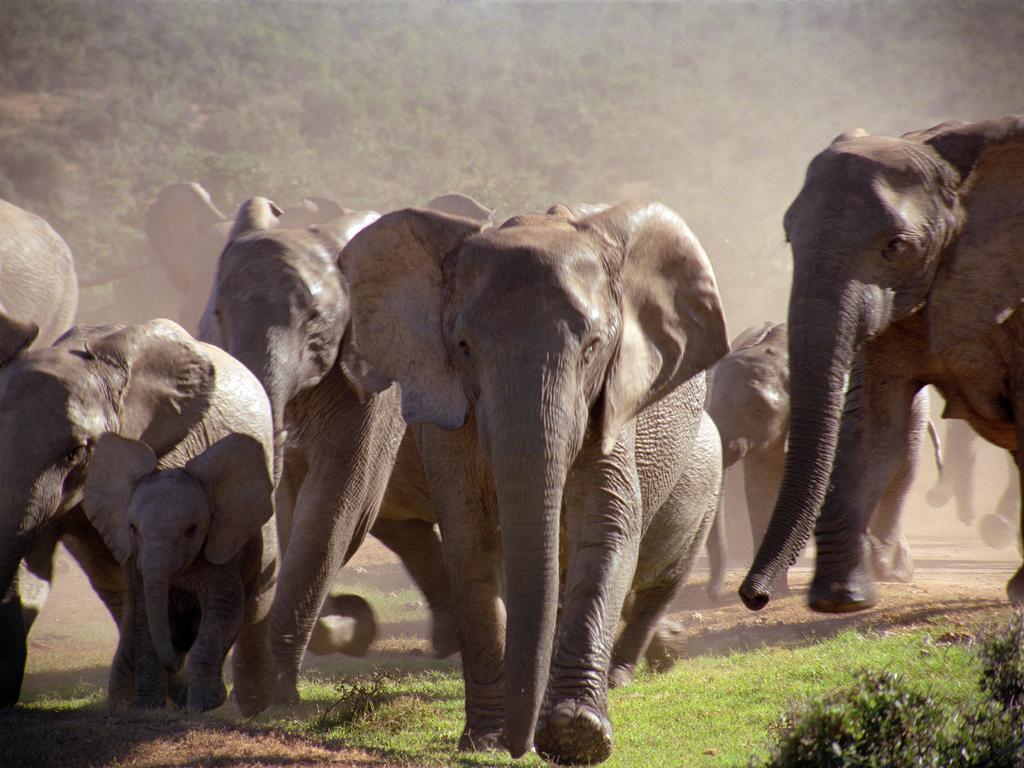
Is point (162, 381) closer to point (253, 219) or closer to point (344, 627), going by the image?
point (253, 219)

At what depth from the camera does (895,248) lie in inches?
201

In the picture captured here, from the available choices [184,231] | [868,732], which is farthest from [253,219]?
[184,231]

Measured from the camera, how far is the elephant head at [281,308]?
20.6 feet

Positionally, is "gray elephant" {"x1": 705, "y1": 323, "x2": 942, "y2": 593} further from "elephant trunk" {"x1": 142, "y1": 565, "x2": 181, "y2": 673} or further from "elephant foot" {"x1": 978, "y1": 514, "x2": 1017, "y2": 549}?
"elephant foot" {"x1": 978, "y1": 514, "x2": 1017, "y2": 549}

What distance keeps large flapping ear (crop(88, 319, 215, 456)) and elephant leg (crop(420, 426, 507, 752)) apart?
6.09 feet

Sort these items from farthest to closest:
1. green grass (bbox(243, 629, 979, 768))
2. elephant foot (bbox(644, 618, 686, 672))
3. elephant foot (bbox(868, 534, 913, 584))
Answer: elephant foot (bbox(868, 534, 913, 584)) < elephant foot (bbox(644, 618, 686, 672)) < green grass (bbox(243, 629, 979, 768))

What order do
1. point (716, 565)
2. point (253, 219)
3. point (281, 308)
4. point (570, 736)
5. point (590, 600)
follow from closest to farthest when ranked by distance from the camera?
point (570, 736) < point (590, 600) < point (281, 308) < point (253, 219) < point (716, 565)

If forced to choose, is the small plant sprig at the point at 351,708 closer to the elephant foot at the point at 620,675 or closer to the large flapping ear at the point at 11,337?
the elephant foot at the point at 620,675

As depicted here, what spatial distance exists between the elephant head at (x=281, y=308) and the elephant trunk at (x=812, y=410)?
254 cm

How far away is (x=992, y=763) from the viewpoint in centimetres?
383

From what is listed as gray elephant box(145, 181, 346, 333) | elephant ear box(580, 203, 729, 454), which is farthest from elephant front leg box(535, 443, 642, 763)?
gray elephant box(145, 181, 346, 333)

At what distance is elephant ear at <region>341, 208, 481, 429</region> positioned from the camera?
14.6 ft

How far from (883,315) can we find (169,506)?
303cm

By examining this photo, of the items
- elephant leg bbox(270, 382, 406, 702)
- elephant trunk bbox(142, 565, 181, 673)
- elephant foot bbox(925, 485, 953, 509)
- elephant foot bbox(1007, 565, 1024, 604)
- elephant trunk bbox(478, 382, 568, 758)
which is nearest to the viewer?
elephant trunk bbox(478, 382, 568, 758)
